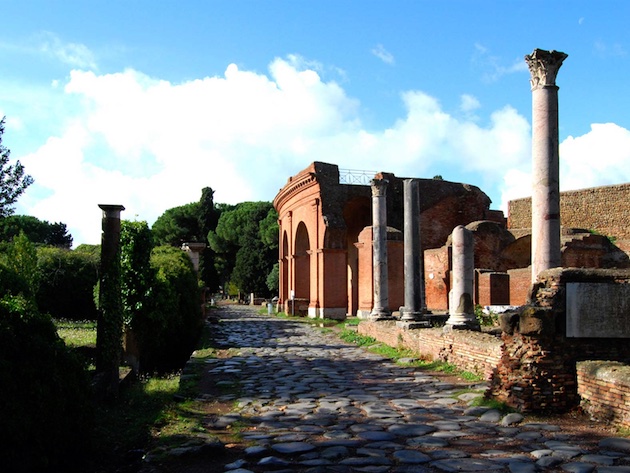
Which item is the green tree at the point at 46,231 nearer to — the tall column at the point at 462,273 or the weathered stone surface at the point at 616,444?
the tall column at the point at 462,273

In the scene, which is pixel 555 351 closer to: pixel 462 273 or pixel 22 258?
pixel 462 273

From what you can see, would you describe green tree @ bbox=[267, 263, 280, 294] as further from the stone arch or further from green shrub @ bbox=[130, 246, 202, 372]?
green shrub @ bbox=[130, 246, 202, 372]

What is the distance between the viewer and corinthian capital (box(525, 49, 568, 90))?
8273mm

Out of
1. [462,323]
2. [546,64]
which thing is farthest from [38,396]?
[546,64]

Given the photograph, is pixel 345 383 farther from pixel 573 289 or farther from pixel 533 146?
pixel 533 146

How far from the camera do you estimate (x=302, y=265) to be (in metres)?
28.6

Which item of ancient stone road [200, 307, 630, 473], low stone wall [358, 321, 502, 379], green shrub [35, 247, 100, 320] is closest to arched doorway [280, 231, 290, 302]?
green shrub [35, 247, 100, 320]

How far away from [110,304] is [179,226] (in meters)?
49.5

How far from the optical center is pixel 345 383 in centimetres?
826

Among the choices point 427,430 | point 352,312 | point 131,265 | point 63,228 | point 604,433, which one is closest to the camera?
point 604,433

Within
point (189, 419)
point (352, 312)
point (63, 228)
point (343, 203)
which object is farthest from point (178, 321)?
point (63, 228)

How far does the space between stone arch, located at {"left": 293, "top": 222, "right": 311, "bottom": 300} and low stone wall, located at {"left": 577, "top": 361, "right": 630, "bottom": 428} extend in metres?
22.6

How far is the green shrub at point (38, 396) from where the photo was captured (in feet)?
12.9

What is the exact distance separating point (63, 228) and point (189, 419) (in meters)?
72.0
